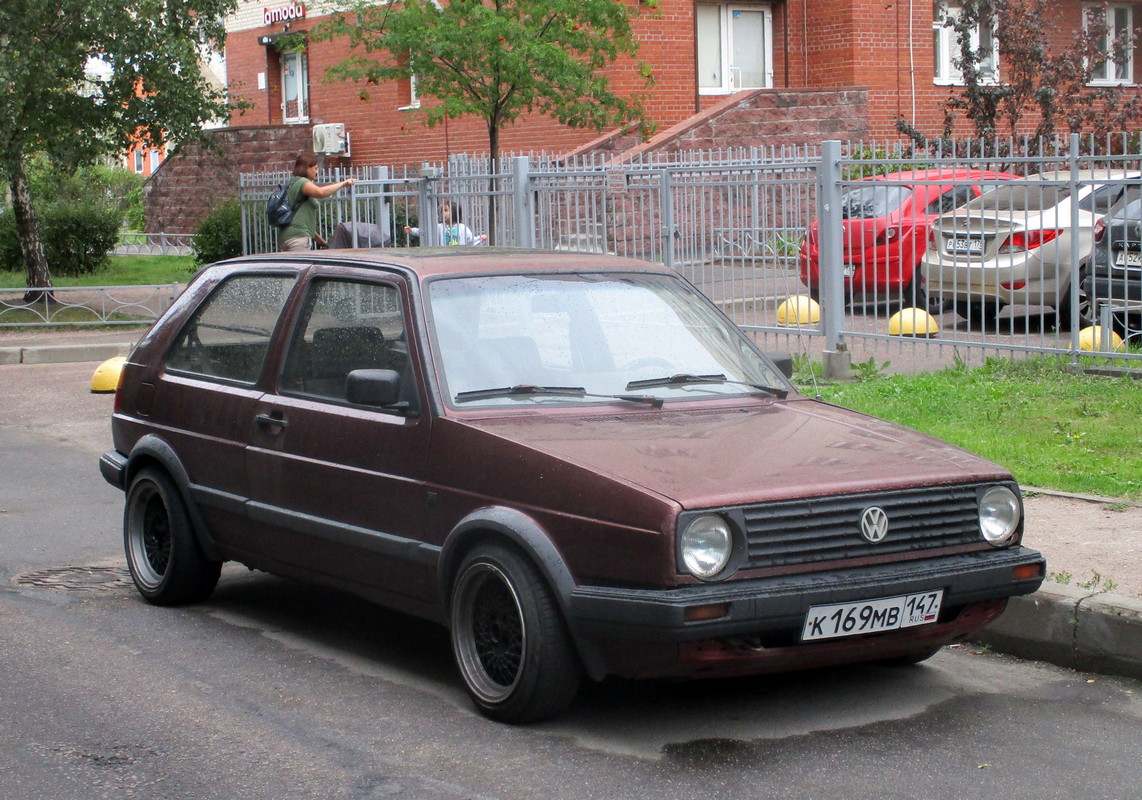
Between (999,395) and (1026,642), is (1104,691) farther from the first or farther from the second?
(999,395)

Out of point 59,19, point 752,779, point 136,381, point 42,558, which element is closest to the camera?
point 752,779

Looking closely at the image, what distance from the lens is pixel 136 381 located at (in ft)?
23.1

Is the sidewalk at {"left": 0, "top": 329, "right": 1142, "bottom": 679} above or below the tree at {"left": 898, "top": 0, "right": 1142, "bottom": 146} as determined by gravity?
below

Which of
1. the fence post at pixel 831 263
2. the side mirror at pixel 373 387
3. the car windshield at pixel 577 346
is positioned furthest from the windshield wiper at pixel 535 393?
the fence post at pixel 831 263

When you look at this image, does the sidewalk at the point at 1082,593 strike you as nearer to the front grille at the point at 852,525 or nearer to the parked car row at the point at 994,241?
the front grille at the point at 852,525

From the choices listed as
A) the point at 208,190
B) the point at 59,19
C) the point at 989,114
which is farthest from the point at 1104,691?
the point at 208,190

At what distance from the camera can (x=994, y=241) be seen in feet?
38.9

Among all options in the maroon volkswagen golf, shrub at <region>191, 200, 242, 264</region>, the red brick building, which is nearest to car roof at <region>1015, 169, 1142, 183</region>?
the maroon volkswagen golf

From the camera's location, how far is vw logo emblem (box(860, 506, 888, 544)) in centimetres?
476

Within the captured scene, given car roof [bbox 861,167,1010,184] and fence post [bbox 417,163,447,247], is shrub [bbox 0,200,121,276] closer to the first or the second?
fence post [bbox 417,163,447,247]

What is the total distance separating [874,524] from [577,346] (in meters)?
1.43

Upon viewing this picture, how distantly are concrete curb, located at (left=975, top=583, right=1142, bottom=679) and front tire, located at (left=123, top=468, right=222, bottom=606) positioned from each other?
333 cm

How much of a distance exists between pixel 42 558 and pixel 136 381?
130cm

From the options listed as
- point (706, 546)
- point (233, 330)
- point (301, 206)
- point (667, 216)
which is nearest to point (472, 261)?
point (233, 330)
